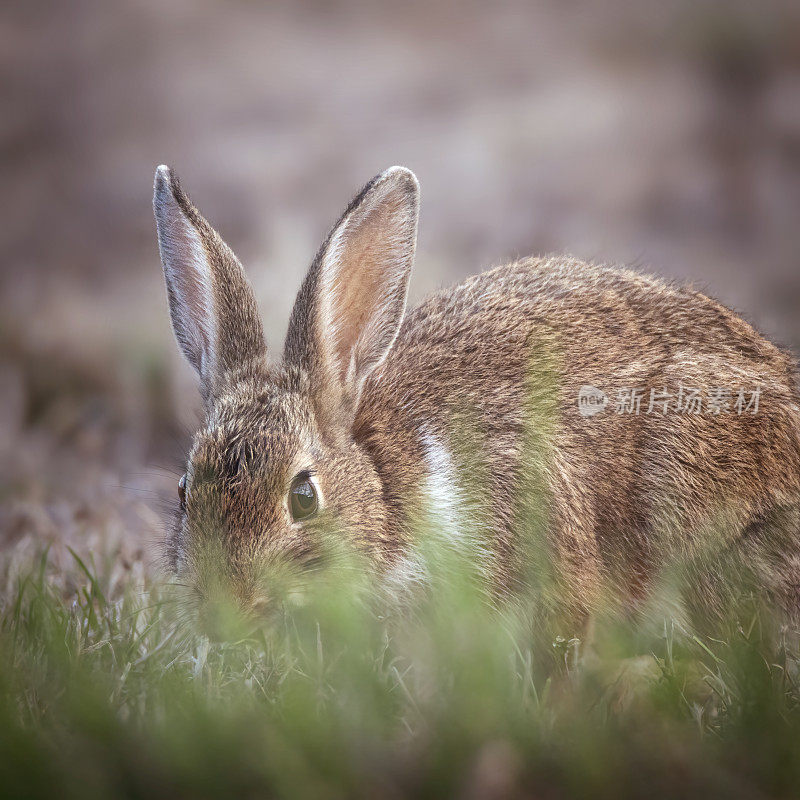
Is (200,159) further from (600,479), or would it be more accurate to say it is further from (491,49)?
(600,479)

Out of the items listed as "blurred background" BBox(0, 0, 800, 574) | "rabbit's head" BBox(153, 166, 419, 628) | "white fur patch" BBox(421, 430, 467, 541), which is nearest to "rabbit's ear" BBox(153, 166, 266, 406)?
"rabbit's head" BBox(153, 166, 419, 628)

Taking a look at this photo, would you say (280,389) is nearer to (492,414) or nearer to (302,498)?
(302,498)

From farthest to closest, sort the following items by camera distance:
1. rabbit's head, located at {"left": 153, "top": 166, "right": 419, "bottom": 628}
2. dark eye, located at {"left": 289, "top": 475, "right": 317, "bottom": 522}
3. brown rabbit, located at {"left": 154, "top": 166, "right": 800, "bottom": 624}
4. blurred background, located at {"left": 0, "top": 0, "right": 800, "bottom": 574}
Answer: blurred background, located at {"left": 0, "top": 0, "right": 800, "bottom": 574}
brown rabbit, located at {"left": 154, "top": 166, "right": 800, "bottom": 624}
dark eye, located at {"left": 289, "top": 475, "right": 317, "bottom": 522}
rabbit's head, located at {"left": 153, "top": 166, "right": 419, "bottom": 628}

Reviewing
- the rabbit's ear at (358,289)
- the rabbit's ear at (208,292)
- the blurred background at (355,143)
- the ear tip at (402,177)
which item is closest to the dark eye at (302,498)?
the rabbit's ear at (358,289)

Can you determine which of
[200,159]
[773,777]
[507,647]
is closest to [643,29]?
[200,159]

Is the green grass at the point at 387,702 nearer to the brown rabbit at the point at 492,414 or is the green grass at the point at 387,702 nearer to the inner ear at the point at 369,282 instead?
the brown rabbit at the point at 492,414

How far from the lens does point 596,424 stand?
3.84 metres

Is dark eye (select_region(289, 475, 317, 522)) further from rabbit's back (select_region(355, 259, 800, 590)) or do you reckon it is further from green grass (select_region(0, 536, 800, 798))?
rabbit's back (select_region(355, 259, 800, 590))

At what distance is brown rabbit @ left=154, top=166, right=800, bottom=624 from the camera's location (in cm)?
361

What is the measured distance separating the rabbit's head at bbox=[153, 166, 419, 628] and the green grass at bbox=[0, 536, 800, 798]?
238 mm

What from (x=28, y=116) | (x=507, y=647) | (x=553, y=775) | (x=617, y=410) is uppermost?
(x=28, y=116)

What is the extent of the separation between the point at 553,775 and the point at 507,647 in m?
1.19

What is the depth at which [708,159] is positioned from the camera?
664cm

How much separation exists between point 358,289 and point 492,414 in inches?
27.1
